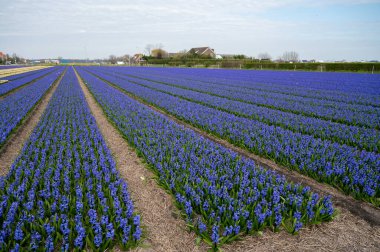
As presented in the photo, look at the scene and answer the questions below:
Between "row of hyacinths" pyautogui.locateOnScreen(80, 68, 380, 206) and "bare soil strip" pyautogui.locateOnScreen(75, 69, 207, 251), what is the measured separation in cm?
374

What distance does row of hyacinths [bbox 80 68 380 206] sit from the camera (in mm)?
6246

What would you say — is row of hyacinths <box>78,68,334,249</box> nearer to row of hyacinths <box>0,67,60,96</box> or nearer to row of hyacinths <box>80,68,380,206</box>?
row of hyacinths <box>80,68,380,206</box>

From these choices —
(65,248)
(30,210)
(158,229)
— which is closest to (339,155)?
(158,229)

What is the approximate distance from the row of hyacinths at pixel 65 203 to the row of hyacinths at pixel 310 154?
15.5 ft

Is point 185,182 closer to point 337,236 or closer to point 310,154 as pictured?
point 337,236

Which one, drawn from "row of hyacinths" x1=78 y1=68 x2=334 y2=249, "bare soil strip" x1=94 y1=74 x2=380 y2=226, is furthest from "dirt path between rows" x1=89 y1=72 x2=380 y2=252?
"row of hyacinths" x1=78 y1=68 x2=334 y2=249

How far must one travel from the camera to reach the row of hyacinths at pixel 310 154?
6.25 meters

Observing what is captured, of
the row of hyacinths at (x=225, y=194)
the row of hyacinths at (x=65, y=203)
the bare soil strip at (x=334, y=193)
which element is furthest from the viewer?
the bare soil strip at (x=334, y=193)

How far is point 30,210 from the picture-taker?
16.6 feet

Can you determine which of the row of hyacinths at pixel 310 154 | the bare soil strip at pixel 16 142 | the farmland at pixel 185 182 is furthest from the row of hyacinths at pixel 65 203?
the row of hyacinths at pixel 310 154

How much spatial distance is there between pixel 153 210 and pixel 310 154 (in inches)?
189

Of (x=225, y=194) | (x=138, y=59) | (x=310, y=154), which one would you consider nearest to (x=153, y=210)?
(x=225, y=194)

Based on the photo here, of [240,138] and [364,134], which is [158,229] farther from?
[364,134]

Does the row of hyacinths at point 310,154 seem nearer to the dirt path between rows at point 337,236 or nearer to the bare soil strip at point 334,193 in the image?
the bare soil strip at point 334,193
